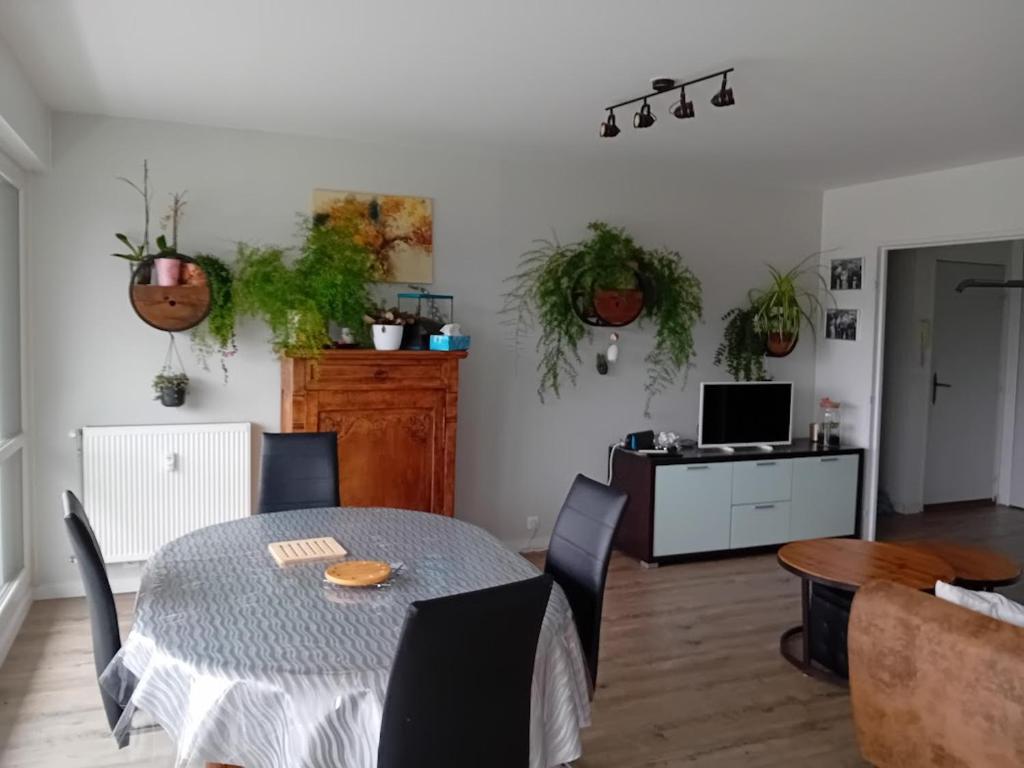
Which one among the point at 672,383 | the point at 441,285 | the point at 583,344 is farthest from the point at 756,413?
the point at 441,285

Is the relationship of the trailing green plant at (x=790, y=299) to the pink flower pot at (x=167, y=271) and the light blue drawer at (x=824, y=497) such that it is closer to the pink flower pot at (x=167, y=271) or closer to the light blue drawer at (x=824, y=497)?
the light blue drawer at (x=824, y=497)

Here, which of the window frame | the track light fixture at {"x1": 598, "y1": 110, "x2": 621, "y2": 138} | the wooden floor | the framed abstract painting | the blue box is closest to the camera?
the wooden floor

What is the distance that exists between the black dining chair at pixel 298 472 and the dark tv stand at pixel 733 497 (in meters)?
2.00

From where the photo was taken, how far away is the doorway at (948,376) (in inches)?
251

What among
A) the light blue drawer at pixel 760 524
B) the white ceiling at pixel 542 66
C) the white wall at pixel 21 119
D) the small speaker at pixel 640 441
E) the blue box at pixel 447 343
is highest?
the white ceiling at pixel 542 66

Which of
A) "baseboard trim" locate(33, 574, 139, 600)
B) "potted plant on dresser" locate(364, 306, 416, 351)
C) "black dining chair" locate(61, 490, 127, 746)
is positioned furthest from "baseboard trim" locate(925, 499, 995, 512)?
"black dining chair" locate(61, 490, 127, 746)

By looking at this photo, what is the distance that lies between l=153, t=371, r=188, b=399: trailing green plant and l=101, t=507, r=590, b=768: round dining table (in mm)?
1539

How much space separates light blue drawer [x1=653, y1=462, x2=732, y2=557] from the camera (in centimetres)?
484

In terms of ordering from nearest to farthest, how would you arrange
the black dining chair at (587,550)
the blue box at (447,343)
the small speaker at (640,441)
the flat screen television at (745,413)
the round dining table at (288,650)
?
the round dining table at (288,650) → the black dining chair at (587,550) → the blue box at (447,343) → the small speaker at (640,441) → the flat screen television at (745,413)

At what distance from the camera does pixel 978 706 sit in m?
2.15

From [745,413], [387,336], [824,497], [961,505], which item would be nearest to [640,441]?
[745,413]

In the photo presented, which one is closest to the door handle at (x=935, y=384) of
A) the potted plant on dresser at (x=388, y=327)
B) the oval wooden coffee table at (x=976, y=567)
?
the oval wooden coffee table at (x=976, y=567)

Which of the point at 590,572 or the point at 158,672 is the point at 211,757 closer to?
the point at 158,672

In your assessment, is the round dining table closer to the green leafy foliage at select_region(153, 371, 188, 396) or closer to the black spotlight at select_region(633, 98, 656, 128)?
the green leafy foliage at select_region(153, 371, 188, 396)
